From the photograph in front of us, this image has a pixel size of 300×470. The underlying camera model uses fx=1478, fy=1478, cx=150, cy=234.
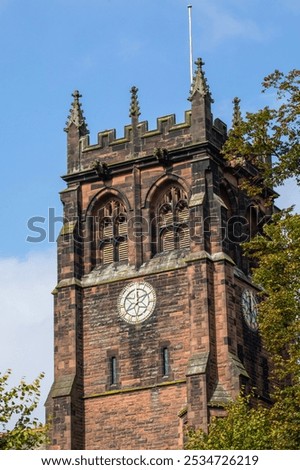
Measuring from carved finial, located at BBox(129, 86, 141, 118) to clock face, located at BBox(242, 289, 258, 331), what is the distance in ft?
30.8

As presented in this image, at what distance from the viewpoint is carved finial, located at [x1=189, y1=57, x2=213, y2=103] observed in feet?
211

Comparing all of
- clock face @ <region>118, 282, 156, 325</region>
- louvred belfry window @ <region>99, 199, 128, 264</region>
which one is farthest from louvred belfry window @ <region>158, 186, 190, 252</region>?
clock face @ <region>118, 282, 156, 325</region>

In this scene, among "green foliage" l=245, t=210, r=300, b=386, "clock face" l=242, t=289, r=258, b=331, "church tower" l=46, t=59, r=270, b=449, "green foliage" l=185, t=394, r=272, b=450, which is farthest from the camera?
"clock face" l=242, t=289, r=258, b=331

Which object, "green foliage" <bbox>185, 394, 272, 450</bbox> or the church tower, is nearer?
"green foliage" <bbox>185, 394, 272, 450</bbox>

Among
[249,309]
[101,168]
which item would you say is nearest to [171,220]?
[101,168]

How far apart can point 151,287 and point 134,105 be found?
8.75 meters

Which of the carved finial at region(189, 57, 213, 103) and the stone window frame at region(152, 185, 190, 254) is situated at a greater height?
the carved finial at region(189, 57, 213, 103)

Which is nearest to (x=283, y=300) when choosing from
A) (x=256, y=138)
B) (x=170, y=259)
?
(x=256, y=138)

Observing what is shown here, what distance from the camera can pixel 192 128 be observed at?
6381 cm

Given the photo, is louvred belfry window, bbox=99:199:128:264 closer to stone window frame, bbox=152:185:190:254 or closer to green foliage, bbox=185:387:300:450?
stone window frame, bbox=152:185:190:254

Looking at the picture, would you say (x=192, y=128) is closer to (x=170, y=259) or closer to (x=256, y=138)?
(x=170, y=259)

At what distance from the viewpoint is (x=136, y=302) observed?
63062 mm

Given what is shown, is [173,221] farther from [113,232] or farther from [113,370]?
[113,370]
